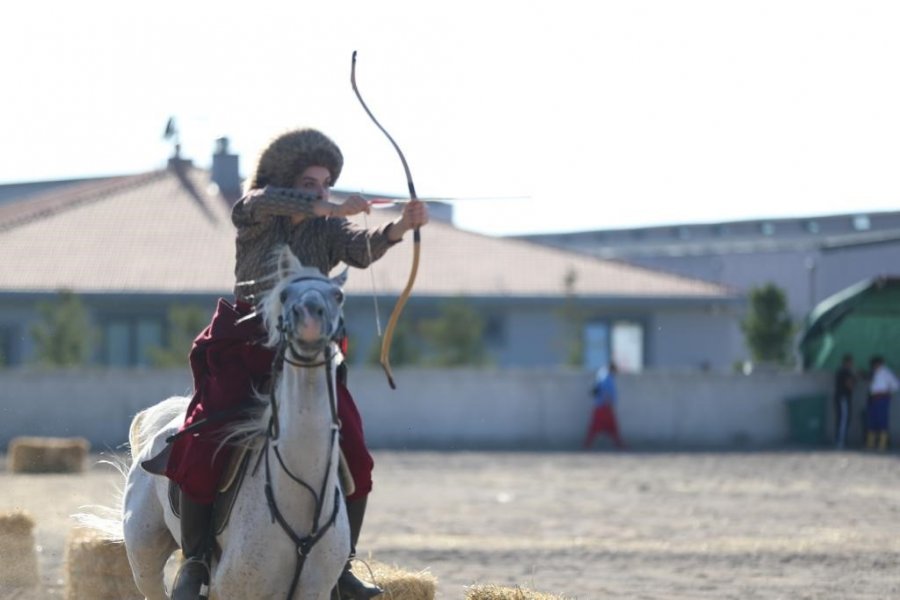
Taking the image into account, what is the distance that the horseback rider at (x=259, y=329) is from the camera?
21.0 ft

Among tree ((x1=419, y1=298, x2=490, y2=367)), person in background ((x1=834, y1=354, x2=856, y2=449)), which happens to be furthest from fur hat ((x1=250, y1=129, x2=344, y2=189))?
tree ((x1=419, y1=298, x2=490, y2=367))

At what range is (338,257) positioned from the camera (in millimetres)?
6578

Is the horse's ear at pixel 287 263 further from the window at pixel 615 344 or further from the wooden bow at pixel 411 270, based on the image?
the window at pixel 615 344

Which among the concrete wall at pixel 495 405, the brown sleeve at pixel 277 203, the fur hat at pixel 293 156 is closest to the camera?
the brown sleeve at pixel 277 203

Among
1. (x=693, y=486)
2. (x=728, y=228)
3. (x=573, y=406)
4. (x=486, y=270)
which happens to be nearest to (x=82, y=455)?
(x=693, y=486)

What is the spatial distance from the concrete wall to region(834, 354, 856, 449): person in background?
0.56 meters

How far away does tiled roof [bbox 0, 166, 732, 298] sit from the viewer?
39.2m

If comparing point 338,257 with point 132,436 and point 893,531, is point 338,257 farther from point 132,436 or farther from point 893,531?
point 893,531

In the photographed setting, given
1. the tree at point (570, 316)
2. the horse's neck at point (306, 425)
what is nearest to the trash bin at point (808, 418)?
the tree at point (570, 316)

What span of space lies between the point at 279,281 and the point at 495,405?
25.4 meters

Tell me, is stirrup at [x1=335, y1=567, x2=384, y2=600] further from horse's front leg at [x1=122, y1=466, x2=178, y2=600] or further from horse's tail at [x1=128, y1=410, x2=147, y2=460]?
horse's tail at [x1=128, y1=410, x2=147, y2=460]

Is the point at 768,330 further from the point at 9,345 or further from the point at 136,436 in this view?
the point at 136,436

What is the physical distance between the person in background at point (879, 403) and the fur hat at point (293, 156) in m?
24.8

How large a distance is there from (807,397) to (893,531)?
673 inches
